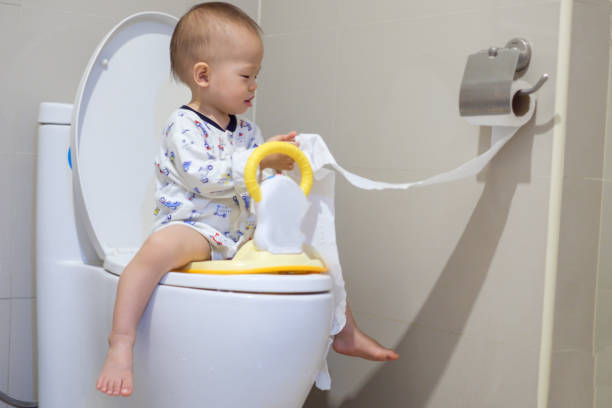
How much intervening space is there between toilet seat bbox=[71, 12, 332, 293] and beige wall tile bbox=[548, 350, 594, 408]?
29.5 inches

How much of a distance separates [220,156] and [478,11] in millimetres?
524

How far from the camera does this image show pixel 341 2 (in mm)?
1464

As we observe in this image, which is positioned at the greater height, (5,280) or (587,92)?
(587,92)

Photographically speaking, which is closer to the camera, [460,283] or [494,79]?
[494,79]

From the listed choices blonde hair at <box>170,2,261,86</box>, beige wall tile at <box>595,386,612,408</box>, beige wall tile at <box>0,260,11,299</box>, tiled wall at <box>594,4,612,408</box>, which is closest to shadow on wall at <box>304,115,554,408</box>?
tiled wall at <box>594,4,612,408</box>

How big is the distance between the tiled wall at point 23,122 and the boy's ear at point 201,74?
408 mm

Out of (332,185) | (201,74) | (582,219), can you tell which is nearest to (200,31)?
(201,74)

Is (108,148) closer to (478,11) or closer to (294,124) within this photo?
(294,124)

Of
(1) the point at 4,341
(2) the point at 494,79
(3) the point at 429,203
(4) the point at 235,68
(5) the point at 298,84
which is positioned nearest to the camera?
(2) the point at 494,79

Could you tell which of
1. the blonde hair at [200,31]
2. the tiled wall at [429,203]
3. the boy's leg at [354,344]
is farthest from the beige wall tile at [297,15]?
the boy's leg at [354,344]

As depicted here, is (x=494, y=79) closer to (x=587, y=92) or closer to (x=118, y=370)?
(x=587, y=92)

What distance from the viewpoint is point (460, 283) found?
1.21 m

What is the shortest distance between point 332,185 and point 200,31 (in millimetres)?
355

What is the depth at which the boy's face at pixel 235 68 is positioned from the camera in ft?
3.77
